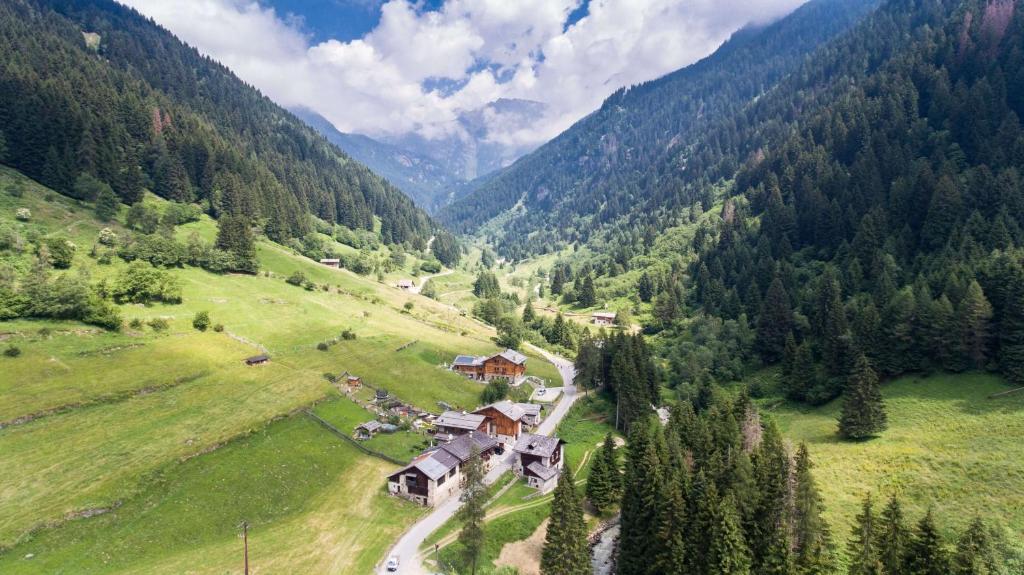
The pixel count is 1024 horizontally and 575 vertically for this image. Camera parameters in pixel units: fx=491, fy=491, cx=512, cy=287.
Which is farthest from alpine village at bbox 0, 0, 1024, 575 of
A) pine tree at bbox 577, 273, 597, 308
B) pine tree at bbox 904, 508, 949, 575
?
pine tree at bbox 577, 273, 597, 308

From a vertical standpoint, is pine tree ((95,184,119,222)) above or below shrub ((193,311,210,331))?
above

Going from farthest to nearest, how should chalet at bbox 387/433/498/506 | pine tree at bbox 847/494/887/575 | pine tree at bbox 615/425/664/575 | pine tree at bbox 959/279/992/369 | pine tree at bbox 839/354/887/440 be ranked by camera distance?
pine tree at bbox 959/279/992/369, pine tree at bbox 839/354/887/440, chalet at bbox 387/433/498/506, pine tree at bbox 615/425/664/575, pine tree at bbox 847/494/887/575

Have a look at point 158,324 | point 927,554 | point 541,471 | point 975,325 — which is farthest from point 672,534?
point 158,324

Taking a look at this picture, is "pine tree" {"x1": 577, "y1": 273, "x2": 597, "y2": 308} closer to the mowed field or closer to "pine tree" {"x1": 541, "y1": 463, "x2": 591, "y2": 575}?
the mowed field

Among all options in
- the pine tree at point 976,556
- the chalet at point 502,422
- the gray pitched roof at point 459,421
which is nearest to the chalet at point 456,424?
the gray pitched roof at point 459,421

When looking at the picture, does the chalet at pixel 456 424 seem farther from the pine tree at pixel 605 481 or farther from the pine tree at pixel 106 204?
the pine tree at pixel 106 204

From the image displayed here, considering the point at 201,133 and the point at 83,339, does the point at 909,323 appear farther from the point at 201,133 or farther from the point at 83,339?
the point at 201,133

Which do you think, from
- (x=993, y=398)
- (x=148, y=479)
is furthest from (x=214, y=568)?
(x=993, y=398)
